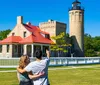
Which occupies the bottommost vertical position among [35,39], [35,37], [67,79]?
[67,79]

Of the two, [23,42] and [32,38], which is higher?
[32,38]

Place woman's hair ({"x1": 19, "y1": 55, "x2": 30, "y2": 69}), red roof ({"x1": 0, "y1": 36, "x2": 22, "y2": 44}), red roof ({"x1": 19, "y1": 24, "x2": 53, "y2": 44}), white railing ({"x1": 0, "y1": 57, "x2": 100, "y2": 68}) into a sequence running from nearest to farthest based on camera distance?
1. woman's hair ({"x1": 19, "y1": 55, "x2": 30, "y2": 69})
2. white railing ({"x1": 0, "y1": 57, "x2": 100, "y2": 68})
3. red roof ({"x1": 19, "y1": 24, "x2": 53, "y2": 44})
4. red roof ({"x1": 0, "y1": 36, "x2": 22, "y2": 44})

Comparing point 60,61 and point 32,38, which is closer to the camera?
point 60,61

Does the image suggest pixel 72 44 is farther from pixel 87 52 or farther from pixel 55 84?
pixel 55 84

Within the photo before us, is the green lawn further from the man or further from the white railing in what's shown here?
the white railing

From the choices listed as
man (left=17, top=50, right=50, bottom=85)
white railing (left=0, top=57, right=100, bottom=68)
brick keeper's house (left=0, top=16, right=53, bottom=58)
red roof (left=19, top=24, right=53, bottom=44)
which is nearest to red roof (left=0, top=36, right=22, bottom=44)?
brick keeper's house (left=0, top=16, right=53, bottom=58)

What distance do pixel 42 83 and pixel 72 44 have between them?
1983 inches

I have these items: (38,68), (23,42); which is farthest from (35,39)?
(38,68)

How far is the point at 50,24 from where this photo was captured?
51969 millimetres

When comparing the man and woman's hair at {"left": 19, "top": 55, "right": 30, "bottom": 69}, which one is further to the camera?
woman's hair at {"left": 19, "top": 55, "right": 30, "bottom": 69}

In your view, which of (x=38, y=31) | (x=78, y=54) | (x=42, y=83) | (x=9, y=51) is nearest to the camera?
(x=42, y=83)

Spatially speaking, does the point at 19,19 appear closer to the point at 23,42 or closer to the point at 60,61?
the point at 23,42

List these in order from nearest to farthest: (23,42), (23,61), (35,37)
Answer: (23,61), (23,42), (35,37)

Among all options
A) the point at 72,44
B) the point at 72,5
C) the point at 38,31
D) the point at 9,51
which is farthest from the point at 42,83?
the point at 72,5
